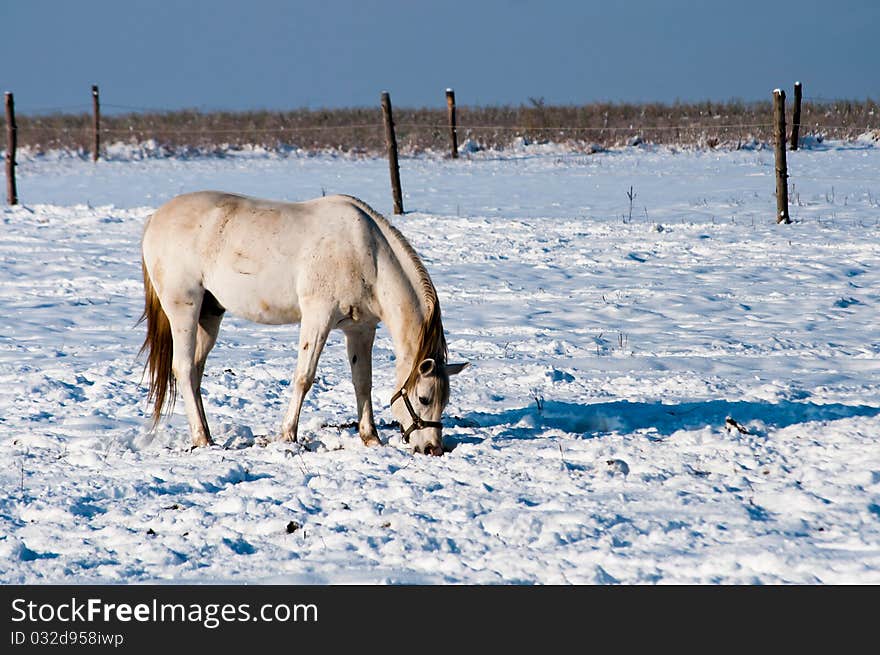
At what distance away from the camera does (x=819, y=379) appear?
739 centimetres

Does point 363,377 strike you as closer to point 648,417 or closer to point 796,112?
point 648,417

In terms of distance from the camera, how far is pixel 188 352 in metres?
6.39

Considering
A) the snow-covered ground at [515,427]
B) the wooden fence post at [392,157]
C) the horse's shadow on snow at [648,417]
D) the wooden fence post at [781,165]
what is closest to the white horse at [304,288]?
the snow-covered ground at [515,427]

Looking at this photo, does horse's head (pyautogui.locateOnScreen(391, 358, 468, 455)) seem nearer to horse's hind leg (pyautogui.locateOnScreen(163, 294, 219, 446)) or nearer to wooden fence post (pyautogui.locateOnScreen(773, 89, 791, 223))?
horse's hind leg (pyautogui.locateOnScreen(163, 294, 219, 446))

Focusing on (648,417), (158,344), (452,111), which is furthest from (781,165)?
(452,111)

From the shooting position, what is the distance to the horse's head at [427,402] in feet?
18.8

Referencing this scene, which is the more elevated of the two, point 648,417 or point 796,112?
point 796,112

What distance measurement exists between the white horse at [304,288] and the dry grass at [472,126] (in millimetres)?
19076

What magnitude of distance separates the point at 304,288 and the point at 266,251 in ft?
1.14

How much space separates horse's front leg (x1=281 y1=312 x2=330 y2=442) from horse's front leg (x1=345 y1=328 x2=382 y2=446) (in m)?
0.31

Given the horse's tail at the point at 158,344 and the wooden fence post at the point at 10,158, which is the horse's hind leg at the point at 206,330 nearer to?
the horse's tail at the point at 158,344

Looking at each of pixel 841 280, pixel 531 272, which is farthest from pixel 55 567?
pixel 841 280
